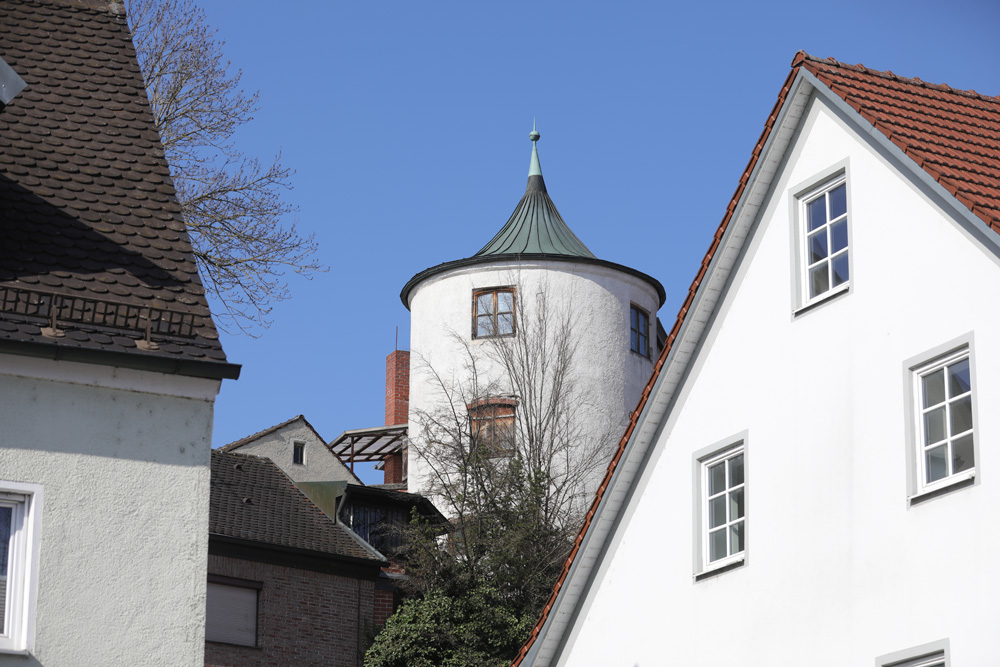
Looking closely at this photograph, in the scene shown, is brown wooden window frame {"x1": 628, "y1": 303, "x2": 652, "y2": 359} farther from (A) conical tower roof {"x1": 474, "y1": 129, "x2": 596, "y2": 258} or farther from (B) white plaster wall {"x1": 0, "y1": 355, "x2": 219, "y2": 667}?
(B) white plaster wall {"x1": 0, "y1": 355, "x2": 219, "y2": 667}

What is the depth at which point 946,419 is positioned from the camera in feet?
46.3

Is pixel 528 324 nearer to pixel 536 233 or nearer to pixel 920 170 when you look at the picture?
pixel 536 233

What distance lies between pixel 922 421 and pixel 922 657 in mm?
2173

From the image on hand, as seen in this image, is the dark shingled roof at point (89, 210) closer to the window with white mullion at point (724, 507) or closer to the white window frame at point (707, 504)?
the white window frame at point (707, 504)

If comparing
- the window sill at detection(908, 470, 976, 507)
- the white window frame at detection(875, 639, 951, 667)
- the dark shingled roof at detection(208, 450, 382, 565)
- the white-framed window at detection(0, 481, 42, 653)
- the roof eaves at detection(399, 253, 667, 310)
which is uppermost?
the roof eaves at detection(399, 253, 667, 310)

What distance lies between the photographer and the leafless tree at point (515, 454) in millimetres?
33969

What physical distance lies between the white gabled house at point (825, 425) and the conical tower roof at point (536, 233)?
2577 cm

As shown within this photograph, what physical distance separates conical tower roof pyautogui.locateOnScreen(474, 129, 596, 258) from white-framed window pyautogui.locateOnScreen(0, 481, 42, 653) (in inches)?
1305

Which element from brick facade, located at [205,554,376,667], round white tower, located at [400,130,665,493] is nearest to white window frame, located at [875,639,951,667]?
brick facade, located at [205,554,376,667]

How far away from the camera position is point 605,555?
1897cm

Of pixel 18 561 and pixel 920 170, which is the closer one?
pixel 18 561

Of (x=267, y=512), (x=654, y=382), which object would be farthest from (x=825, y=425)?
(x=267, y=512)

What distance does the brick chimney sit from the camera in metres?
50.0

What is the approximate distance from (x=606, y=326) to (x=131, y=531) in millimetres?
32356
